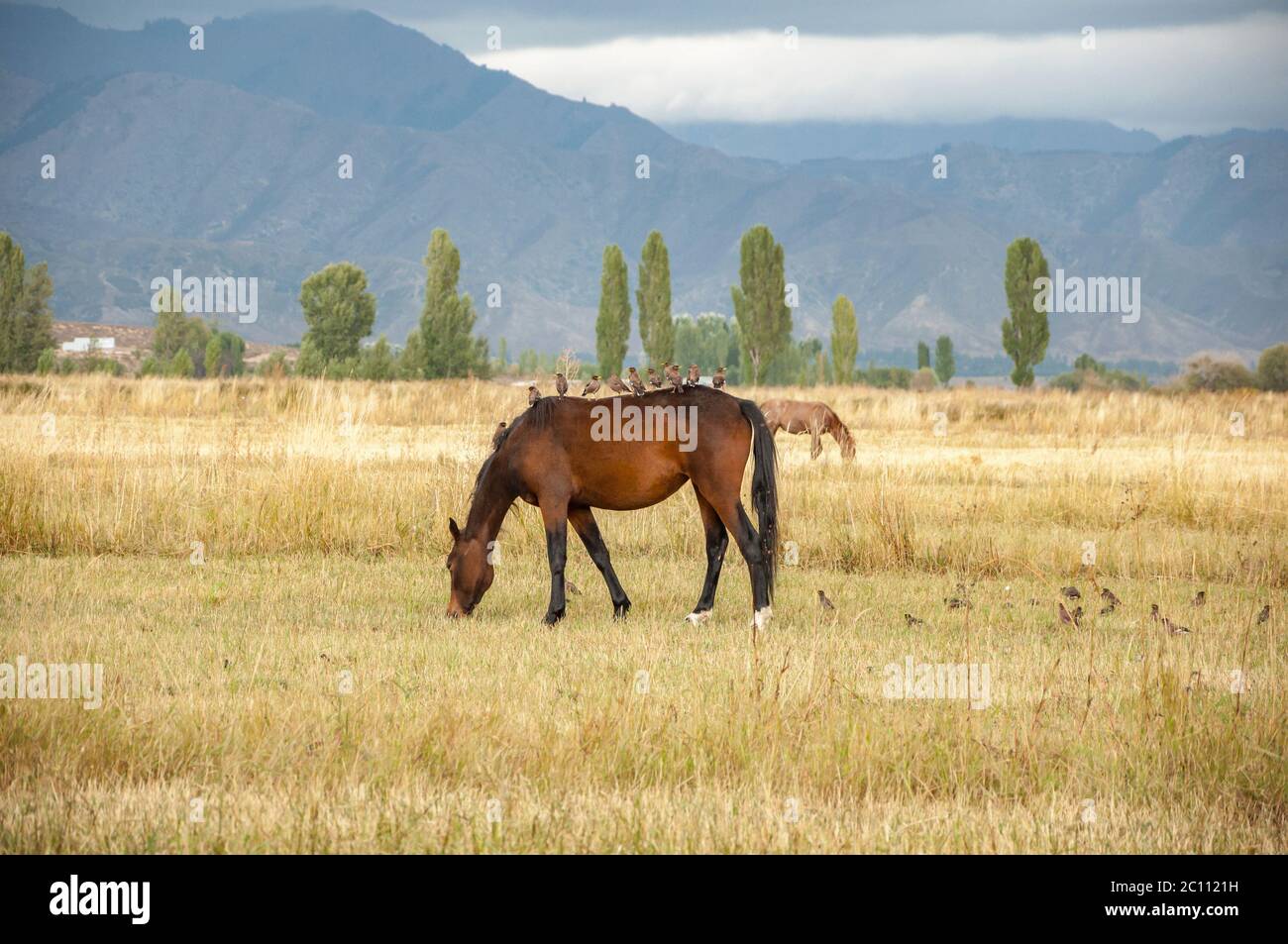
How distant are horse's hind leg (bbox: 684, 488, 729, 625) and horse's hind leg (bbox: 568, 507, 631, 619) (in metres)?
0.58

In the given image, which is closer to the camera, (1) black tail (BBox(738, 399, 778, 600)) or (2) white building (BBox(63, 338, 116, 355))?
(1) black tail (BBox(738, 399, 778, 600))

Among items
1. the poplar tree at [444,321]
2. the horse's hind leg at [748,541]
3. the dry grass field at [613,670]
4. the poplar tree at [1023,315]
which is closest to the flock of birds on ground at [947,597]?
the dry grass field at [613,670]

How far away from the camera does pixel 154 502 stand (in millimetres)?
15180

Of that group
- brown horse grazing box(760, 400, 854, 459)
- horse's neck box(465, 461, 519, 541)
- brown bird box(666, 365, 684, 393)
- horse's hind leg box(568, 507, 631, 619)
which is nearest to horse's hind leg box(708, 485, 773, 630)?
brown bird box(666, 365, 684, 393)

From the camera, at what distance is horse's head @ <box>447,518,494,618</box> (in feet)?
35.9

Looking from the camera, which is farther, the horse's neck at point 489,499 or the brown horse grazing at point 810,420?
the brown horse grazing at point 810,420

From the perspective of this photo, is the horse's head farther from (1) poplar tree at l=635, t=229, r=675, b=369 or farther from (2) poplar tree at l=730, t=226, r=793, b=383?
(1) poplar tree at l=635, t=229, r=675, b=369

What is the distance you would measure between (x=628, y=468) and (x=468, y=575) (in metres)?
1.51

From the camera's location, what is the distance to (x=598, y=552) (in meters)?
11.3

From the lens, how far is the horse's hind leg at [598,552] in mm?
11141

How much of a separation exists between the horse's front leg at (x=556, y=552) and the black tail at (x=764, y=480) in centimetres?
152

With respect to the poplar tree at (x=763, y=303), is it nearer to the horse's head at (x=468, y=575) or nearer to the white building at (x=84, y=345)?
the horse's head at (x=468, y=575)
